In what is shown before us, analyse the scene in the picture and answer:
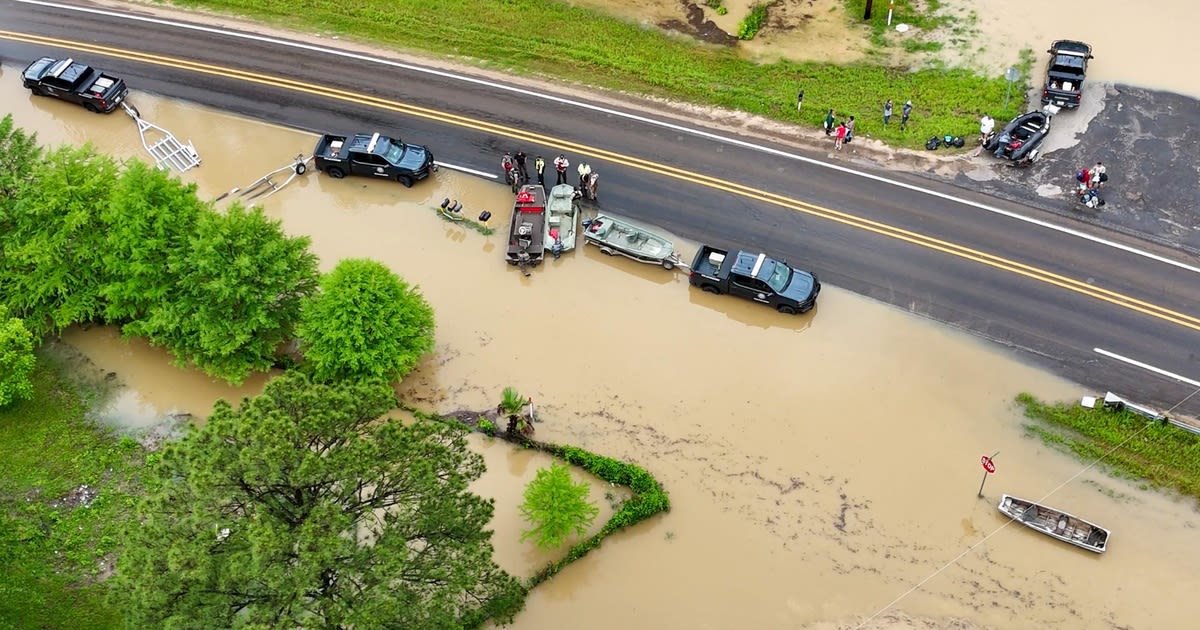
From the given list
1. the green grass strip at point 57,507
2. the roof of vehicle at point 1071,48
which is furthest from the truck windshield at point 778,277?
the green grass strip at point 57,507

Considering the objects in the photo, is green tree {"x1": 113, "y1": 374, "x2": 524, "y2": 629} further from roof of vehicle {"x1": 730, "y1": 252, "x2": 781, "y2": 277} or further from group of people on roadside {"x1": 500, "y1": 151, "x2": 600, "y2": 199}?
group of people on roadside {"x1": 500, "y1": 151, "x2": 600, "y2": 199}

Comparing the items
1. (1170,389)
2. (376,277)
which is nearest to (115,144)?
(376,277)

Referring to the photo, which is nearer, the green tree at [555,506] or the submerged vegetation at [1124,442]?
the green tree at [555,506]

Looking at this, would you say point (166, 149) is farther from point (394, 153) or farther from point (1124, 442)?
point (1124, 442)

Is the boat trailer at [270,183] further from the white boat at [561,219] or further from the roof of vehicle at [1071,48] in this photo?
the roof of vehicle at [1071,48]

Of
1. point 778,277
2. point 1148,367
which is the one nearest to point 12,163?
point 778,277
